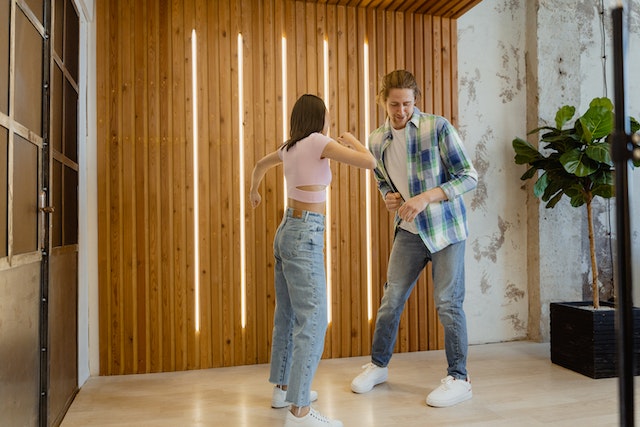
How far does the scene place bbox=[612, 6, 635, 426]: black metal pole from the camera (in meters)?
1.04

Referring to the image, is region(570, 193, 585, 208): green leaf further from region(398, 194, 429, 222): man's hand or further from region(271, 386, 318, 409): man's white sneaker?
region(271, 386, 318, 409): man's white sneaker

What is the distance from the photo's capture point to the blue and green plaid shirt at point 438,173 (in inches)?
106

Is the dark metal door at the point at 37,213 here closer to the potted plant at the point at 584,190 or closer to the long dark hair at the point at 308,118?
the long dark hair at the point at 308,118

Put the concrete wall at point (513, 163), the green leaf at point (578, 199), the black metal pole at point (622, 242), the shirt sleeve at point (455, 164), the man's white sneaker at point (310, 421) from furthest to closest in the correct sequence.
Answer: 1. the concrete wall at point (513, 163)
2. the green leaf at point (578, 199)
3. the shirt sleeve at point (455, 164)
4. the man's white sneaker at point (310, 421)
5. the black metal pole at point (622, 242)

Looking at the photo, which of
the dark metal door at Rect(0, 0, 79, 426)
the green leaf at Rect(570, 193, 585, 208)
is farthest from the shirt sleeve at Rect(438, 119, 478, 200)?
the dark metal door at Rect(0, 0, 79, 426)

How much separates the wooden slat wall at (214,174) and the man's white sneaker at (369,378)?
0.69 m

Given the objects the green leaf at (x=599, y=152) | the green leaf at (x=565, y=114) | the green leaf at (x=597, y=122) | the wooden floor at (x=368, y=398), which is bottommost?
the wooden floor at (x=368, y=398)

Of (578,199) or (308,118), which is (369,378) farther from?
(578,199)

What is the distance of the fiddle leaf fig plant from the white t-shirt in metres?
1.17

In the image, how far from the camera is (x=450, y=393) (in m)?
2.60

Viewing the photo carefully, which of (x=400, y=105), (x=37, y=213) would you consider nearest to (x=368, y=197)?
(x=400, y=105)

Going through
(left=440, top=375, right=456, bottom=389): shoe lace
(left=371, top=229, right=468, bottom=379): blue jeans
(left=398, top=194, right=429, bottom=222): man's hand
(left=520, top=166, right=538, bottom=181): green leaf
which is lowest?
(left=440, top=375, right=456, bottom=389): shoe lace

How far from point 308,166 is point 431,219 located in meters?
0.84

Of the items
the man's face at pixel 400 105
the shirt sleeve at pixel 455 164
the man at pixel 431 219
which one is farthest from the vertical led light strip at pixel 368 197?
the shirt sleeve at pixel 455 164
